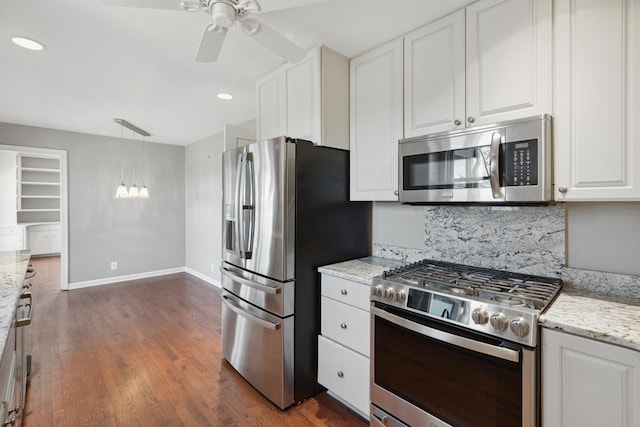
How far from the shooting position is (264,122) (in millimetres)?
2713

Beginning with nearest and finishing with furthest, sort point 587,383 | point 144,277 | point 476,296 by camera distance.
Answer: point 587,383 < point 476,296 < point 144,277

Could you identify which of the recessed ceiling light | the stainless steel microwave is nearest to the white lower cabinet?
the stainless steel microwave

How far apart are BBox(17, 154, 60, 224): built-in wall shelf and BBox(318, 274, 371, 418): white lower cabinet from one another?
27.8 ft

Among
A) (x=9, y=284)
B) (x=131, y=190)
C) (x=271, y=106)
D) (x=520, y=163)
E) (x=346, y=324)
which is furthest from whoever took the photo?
(x=131, y=190)

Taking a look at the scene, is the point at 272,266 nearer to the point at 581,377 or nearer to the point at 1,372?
the point at 1,372

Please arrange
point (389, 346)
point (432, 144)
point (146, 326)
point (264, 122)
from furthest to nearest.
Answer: point (146, 326)
point (264, 122)
point (432, 144)
point (389, 346)

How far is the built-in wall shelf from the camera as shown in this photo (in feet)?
23.6

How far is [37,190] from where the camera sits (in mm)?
7492

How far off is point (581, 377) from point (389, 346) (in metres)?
0.80

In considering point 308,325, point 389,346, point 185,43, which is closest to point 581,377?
point 389,346

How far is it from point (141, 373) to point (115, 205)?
12.1 ft

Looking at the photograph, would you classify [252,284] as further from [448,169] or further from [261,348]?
[448,169]

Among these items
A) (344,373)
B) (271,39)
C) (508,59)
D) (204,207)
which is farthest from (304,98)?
(204,207)

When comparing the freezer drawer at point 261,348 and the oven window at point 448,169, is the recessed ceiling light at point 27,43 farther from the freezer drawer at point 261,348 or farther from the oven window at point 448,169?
the oven window at point 448,169
